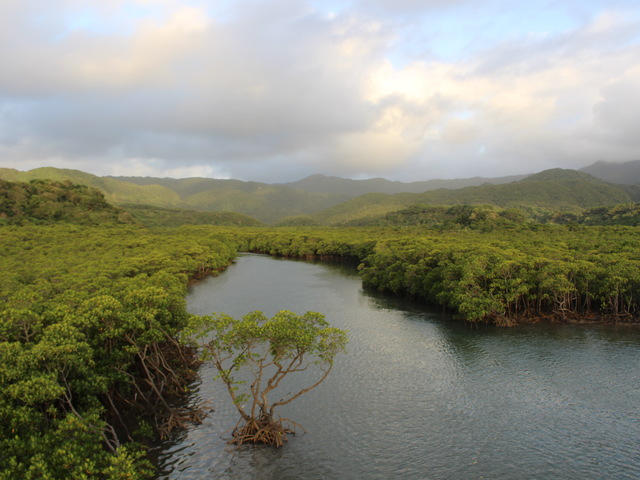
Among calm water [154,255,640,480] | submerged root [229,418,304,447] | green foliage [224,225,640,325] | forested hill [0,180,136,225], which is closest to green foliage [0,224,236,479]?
calm water [154,255,640,480]

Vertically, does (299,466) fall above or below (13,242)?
below

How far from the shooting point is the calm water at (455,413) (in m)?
23.2

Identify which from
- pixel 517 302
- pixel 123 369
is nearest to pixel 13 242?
pixel 123 369

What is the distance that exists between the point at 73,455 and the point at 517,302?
49.1 metres

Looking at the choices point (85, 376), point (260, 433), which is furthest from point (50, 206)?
point (260, 433)

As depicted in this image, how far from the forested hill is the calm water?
446 feet

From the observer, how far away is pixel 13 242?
85188mm

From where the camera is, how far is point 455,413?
96.0 feet

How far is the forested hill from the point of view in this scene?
138625 millimetres

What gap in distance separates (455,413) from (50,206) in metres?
167

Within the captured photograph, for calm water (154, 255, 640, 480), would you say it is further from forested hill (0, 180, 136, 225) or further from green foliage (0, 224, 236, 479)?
forested hill (0, 180, 136, 225)

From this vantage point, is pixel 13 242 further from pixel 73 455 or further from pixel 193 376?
pixel 73 455

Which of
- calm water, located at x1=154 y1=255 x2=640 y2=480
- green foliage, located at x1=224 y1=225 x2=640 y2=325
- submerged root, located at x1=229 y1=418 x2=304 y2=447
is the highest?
green foliage, located at x1=224 y1=225 x2=640 y2=325

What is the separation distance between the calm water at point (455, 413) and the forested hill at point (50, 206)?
13583cm
